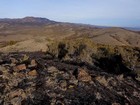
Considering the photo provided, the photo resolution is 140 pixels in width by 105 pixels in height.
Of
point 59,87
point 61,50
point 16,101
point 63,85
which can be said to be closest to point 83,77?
point 63,85

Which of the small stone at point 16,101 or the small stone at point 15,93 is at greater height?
the small stone at point 15,93

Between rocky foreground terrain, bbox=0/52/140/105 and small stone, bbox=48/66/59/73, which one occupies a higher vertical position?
small stone, bbox=48/66/59/73

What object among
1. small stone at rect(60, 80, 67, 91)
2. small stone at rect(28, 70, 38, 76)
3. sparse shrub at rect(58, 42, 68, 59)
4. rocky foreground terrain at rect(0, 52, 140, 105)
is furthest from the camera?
sparse shrub at rect(58, 42, 68, 59)

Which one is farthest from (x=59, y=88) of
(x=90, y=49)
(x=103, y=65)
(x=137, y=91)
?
(x=90, y=49)

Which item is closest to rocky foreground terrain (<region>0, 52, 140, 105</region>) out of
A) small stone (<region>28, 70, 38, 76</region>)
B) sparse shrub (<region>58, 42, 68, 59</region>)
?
small stone (<region>28, 70, 38, 76</region>)

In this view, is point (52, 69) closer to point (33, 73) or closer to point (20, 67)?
point (33, 73)

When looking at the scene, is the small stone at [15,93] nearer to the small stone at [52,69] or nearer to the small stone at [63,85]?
the small stone at [63,85]

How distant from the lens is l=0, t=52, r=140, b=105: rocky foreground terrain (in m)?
8.30

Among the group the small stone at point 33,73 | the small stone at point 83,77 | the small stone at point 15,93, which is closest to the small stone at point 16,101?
the small stone at point 15,93

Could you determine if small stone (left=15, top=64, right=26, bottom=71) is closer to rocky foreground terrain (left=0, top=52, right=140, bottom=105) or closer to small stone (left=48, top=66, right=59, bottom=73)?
rocky foreground terrain (left=0, top=52, right=140, bottom=105)

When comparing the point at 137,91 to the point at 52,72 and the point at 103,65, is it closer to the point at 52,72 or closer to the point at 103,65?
the point at 52,72

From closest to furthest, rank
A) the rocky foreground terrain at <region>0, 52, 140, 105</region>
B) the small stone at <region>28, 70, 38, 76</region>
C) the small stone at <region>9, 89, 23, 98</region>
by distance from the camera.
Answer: the rocky foreground terrain at <region>0, 52, 140, 105</region>, the small stone at <region>9, 89, 23, 98</region>, the small stone at <region>28, 70, 38, 76</region>

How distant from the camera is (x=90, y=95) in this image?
28.3ft

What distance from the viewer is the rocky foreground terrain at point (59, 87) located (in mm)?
8305
